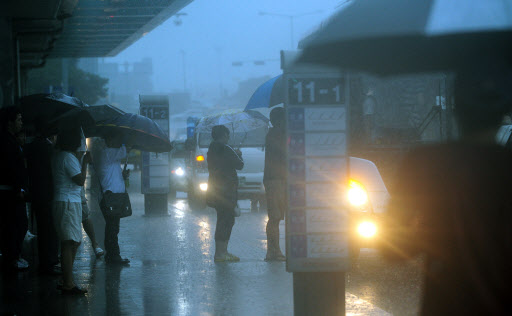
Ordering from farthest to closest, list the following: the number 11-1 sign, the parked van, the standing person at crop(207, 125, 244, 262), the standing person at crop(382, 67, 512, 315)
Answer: the parked van, the standing person at crop(207, 125, 244, 262), the number 11-1 sign, the standing person at crop(382, 67, 512, 315)

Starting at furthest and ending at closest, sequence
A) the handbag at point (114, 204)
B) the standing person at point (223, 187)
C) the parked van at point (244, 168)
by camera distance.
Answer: the parked van at point (244, 168) → the standing person at point (223, 187) → the handbag at point (114, 204)

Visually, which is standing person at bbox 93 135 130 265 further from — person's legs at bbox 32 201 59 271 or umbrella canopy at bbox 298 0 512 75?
umbrella canopy at bbox 298 0 512 75

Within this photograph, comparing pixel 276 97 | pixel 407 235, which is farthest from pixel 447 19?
pixel 276 97

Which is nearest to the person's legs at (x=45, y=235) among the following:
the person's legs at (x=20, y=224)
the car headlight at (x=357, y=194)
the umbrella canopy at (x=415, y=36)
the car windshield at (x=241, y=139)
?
the person's legs at (x=20, y=224)

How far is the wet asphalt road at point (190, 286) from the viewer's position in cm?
728

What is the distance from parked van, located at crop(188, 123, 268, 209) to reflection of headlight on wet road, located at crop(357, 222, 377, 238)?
969 centimetres

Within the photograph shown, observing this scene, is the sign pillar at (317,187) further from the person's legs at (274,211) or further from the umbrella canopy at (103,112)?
the umbrella canopy at (103,112)

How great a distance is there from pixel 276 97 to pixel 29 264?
13.9 ft

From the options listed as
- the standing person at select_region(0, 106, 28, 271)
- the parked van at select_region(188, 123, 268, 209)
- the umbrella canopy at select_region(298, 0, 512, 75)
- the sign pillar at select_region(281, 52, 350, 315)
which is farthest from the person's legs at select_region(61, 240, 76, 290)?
the parked van at select_region(188, 123, 268, 209)

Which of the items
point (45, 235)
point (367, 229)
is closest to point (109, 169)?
point (45, 235)

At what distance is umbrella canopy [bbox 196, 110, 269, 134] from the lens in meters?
15.6

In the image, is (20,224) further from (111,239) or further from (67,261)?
(67,261)

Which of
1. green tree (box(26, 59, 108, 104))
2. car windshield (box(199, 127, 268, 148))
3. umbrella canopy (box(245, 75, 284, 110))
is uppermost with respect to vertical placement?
green tree (box(26, 59, 108, 104))

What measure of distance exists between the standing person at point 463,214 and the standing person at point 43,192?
20.9 ft
